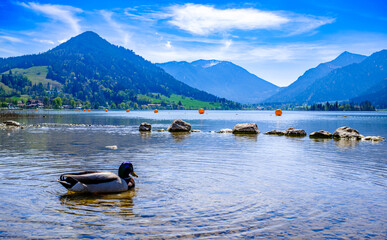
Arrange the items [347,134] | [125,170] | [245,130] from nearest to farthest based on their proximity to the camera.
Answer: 1. [125,170]
2. [347,134]
3. [245,130]

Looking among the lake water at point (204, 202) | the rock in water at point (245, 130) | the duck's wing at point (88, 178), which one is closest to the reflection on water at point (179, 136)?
the rock in water at point (245, 130)

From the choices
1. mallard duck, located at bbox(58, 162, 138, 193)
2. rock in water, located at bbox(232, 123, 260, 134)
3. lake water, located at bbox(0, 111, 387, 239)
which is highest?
rock in water, located at bbox(232, 123, 260, 134)

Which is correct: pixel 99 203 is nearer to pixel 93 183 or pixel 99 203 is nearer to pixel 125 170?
pixel 93 183

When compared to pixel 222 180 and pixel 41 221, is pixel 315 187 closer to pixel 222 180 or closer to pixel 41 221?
pixel 222 180

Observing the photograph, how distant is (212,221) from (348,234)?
166 inches

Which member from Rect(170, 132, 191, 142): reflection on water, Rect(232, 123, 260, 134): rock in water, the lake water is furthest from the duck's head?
Rect(232, 123, 260, 134): rock in water

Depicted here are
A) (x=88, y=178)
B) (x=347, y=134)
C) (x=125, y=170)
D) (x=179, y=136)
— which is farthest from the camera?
(x=179, y=136)

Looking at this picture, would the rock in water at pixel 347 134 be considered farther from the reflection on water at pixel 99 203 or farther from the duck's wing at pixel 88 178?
the duck's wing at pixel 88 178

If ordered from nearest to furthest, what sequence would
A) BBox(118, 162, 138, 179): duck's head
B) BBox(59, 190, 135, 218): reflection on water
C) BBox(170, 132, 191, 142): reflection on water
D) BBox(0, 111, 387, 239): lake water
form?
BBox(0, 111, 387, 239): lake water, BBox(59, 190, 135, 218): reflection on water, BBox(118, 162, 138, 179): duck's head, BBox(170, 132, 191, 142): reflection on water

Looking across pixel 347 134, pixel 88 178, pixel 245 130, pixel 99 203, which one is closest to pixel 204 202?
pixel 99 203

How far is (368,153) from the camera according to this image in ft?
99.1

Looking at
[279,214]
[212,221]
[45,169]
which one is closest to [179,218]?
[212,221]

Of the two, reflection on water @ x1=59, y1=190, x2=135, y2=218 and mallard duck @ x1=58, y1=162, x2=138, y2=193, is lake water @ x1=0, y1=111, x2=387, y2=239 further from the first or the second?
mallard duck @ x1=58, y1=162, x2=138, y2=193

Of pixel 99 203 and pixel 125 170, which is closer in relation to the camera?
pixel 99 203
